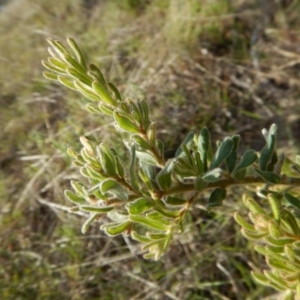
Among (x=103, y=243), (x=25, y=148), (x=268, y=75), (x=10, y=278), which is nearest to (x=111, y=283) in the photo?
(x=103, y=243)

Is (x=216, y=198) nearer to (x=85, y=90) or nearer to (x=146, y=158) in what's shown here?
(x=146, y=158)

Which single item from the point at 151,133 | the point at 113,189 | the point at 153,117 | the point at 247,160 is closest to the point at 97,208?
the point at 113,189

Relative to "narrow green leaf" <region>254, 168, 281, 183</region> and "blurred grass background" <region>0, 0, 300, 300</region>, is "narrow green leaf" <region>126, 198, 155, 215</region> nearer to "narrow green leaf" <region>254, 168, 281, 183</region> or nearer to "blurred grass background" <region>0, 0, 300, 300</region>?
"narrow green leaf" <region>254, 168, 281, 183</region>

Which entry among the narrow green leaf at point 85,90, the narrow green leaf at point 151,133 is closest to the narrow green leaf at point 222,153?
the narrow green leaf at point 151,133

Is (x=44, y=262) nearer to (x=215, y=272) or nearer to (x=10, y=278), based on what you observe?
(x=10, y=278)

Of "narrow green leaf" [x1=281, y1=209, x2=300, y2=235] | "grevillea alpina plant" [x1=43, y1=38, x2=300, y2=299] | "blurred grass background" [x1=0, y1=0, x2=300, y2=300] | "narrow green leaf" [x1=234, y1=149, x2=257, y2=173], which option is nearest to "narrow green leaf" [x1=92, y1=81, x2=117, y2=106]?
"grevillea alpina plant" [x1=43, y1=38, x2=300, y2=299]

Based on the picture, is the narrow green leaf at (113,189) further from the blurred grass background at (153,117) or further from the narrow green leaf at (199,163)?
the blurred grass background at (153,117)
